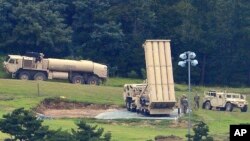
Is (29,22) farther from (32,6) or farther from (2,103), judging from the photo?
(2,103)

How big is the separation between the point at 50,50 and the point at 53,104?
23104mm

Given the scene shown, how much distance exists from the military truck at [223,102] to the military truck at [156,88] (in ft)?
17.0

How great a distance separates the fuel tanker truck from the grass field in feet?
4.86

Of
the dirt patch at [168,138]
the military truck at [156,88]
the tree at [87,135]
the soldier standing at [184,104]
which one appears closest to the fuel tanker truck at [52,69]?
the military truck at [156,88]

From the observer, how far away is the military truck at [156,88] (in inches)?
1977

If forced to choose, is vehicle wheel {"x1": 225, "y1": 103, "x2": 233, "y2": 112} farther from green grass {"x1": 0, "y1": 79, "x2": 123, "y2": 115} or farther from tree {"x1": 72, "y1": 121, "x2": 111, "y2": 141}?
tree {"x1": 72, "y1": 121, "x2": 111, "y2": 141}

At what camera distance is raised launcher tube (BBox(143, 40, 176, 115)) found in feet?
165

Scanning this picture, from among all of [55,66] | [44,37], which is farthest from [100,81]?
[44,37]

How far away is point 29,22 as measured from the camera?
72.6m

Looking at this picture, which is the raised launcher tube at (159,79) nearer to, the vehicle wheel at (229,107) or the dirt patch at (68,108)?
the dirt patch at (68,108)

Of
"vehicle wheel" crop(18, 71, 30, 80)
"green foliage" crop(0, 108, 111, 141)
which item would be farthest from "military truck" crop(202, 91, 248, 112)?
"green foliage" crop(0, 108, 111, 141)

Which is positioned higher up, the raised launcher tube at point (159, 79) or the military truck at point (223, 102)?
the raised launcher tube at point (159, 79)

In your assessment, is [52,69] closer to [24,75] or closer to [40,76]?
[40,76]

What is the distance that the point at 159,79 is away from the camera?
51344 millimetres
